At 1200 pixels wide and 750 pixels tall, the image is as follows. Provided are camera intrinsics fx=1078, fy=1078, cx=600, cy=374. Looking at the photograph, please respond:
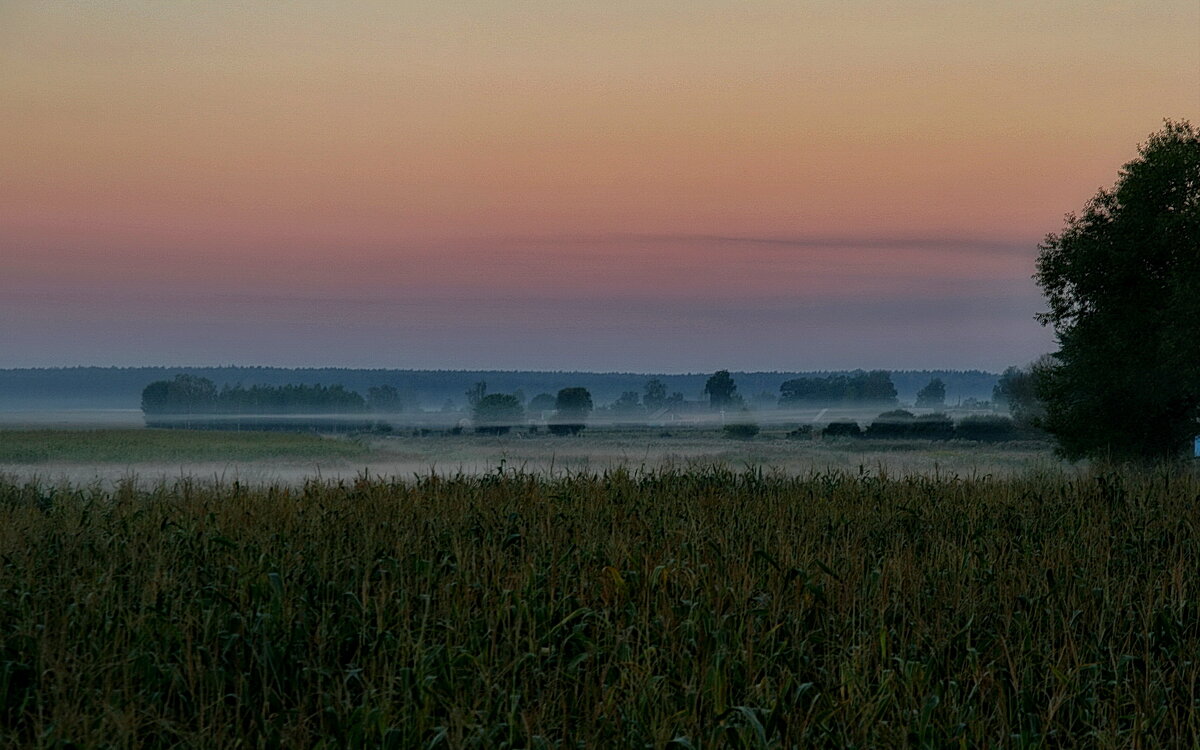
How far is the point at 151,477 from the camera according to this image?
56.8 ft

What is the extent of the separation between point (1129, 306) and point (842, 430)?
134ft

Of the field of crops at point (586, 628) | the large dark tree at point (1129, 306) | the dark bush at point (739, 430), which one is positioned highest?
the large dark tree at point (1129, 306)

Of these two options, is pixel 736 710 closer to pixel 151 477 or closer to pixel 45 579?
pixel 45 579

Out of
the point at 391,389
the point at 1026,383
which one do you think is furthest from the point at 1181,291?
the point at 391,389

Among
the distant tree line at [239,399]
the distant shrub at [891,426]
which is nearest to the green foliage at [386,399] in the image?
the distant tree line at [239,399]

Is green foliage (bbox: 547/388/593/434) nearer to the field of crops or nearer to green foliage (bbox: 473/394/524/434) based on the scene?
green foliage (bbox: 473/394/524/434)

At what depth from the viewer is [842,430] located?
79938 mm

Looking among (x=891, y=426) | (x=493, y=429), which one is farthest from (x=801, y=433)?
(x=493, y=429)

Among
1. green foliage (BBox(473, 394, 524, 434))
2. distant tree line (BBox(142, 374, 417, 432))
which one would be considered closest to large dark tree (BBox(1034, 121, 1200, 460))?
green foliage (BBox(473, 394, 524, 434))

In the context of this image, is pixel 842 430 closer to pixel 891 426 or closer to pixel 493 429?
pixel 891 426

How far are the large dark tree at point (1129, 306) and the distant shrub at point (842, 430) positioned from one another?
3644cm

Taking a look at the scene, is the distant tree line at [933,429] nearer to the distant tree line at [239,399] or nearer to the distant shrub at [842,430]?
the distant shrub at [842,430]

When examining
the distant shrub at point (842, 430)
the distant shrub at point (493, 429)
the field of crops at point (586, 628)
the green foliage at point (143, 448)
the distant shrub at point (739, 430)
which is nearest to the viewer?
the field of crops at point (586, 628)

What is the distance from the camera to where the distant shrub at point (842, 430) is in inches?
3083
